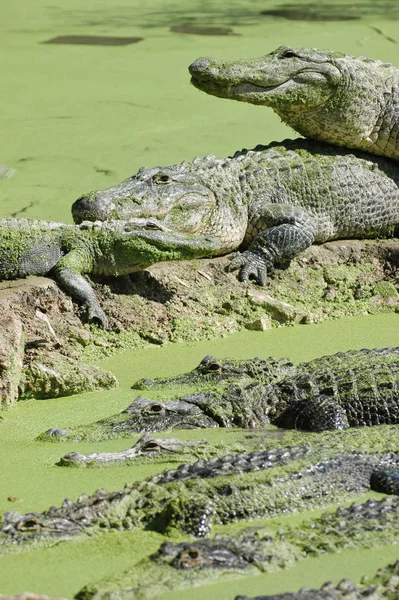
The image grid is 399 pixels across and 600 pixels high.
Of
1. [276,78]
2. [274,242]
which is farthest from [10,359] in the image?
[276,78]

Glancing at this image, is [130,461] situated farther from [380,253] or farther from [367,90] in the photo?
[367,90]

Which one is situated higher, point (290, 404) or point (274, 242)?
point (274, 242)

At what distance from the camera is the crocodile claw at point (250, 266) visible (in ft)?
22.1

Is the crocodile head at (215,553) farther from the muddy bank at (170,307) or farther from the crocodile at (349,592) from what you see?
the muddy bank at (170,307)

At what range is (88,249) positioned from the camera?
6.29 metres

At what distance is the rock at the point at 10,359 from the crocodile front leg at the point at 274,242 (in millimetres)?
1711

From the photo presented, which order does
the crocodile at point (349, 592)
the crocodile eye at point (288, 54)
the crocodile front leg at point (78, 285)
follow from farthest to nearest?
the crocodile eye at point (288, 54), the crocodile front leg at point (78, 285), the crocodile at point (349, 592)

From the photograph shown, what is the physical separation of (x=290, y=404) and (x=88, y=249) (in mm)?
1623

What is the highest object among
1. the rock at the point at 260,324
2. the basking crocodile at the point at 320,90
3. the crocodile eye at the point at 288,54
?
the crocodile eye at the point at 288,54

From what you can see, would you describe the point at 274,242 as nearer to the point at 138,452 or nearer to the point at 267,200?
the point at 267,200

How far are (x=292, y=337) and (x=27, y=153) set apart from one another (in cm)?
391

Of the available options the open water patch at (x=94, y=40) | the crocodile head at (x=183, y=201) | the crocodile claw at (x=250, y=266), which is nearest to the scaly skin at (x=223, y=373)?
the crocodile claw at (x=250, y=266)

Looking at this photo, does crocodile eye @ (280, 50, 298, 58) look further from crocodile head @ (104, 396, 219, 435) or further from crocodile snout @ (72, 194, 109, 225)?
crocodile head @ (104, 396, 219, 435)

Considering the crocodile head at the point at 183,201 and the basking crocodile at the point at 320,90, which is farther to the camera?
the basking crocodile at the point at 320,90
